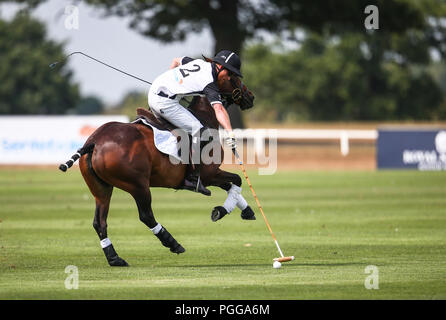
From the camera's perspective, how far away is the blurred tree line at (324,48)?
137ft

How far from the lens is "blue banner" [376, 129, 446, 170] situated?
31578mm

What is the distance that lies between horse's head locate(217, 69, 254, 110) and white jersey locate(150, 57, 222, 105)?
0.16m

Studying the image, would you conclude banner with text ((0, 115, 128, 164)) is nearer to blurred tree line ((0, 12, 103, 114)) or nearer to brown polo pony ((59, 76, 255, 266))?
brown polo pony ((59, 76, 255, 266))

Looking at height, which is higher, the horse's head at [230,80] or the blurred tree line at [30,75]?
the blurred tree line at [30,75]

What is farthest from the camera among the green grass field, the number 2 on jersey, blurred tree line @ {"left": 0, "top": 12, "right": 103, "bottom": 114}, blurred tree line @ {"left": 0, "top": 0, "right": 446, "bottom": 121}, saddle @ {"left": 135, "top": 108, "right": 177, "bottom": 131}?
blurred tree line @ {"left": 0, "top": 12, "right": 103, "bottom": 114}

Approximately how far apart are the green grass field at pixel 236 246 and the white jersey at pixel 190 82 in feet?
7.00

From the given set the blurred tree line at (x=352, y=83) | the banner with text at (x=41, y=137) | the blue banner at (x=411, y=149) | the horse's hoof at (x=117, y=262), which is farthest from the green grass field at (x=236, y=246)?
the blurred tree line at (x=352, y=83)

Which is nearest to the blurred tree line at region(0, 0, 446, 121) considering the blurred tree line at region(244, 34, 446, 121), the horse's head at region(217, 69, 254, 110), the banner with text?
the blurred tree line at region(244, 34, 446, 121)

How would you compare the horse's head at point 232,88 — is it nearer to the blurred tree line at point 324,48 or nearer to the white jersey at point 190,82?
the white jersey at point 190,82

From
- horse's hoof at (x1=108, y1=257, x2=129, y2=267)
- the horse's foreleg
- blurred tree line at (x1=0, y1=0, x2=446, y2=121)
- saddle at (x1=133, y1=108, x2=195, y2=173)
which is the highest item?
blurred tree line at (x1=0, y1=0, x2=446, y2=121)

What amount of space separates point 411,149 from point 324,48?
46345 millimetres

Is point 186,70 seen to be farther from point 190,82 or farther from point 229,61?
point 229,61

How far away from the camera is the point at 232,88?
11.3 metres
